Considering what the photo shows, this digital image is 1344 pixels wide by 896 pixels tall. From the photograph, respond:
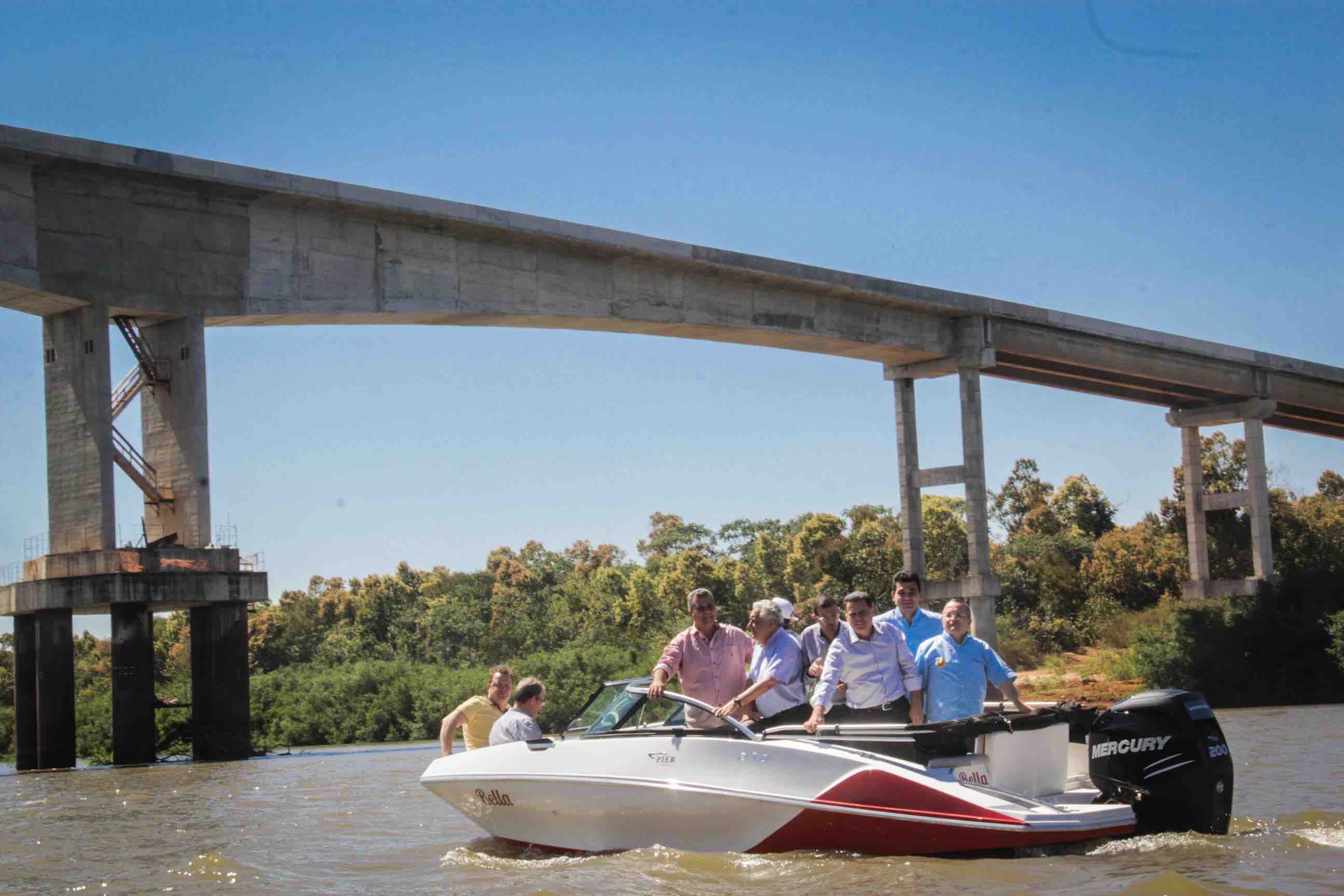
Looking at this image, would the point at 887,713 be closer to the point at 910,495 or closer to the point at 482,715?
the point at 482,715

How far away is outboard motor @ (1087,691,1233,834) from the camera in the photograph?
9.19 m

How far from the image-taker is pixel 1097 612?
44.3 m

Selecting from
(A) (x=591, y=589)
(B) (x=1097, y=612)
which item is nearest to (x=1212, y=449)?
(B) (x=1097, y=612)

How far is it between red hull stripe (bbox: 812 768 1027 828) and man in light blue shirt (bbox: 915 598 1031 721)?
962 millimetres

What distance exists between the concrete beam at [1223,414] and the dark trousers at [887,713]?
32151 mm

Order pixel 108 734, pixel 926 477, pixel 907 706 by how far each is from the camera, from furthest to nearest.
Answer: pixel 926 477
pixel 108 734
pixel 907 706

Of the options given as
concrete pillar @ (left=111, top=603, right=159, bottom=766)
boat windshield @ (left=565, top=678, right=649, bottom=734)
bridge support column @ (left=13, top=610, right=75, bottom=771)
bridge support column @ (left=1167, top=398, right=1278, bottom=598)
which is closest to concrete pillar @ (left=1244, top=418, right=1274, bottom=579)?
bridge support column @ (left=1167, top=398, right=1278, bottom=598)

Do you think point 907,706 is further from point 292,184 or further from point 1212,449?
point 1212,449

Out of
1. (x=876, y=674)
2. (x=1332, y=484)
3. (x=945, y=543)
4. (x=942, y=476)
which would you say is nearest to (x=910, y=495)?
(x=942, y=476)

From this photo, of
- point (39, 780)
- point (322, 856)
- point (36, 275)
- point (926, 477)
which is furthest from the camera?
point (926, 477)

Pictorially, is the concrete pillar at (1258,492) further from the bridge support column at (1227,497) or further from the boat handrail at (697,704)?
the boat handrail at (697,704)

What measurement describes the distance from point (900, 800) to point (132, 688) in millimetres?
17589

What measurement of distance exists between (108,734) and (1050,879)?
26540 mm

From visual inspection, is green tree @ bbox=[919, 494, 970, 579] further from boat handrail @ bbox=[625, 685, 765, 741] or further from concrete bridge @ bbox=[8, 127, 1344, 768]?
boat handrail @ bbox=[625, 685, 765, 741]
